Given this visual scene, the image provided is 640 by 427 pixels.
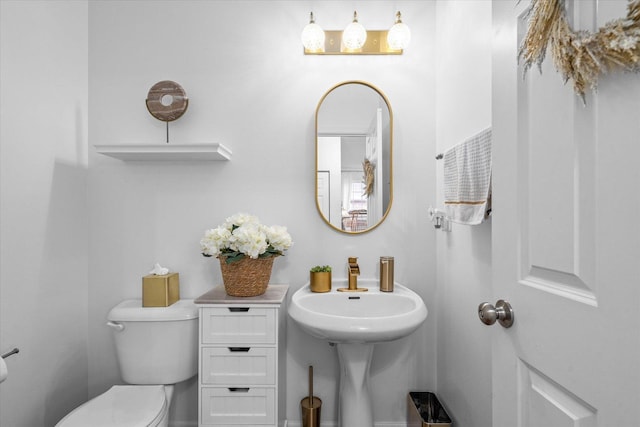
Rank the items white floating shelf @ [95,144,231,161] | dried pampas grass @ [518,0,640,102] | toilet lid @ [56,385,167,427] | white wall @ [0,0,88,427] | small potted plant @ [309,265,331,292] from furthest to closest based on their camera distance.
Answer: small potted plant @ [309,265,331,292] → white floating shelf @ [95,144,231,161] → white wall @ [0,0,88,427] → toilet lid @ [56,385,167,427] → dried pampas grass @ [518,0,640,102]

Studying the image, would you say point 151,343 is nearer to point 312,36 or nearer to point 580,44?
point 312,36

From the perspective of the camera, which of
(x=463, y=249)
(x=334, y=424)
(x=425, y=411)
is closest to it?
(x=463, y=249)

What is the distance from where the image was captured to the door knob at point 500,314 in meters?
0.82

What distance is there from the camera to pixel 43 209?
5.28 ft

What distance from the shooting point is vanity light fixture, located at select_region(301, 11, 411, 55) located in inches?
69.6

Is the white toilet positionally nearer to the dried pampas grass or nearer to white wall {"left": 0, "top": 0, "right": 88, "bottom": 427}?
white wall {"left": 0, "top": 0, "right": 88, "bottom": 427}

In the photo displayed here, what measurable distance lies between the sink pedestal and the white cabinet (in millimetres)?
329

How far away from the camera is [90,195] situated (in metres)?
1.90

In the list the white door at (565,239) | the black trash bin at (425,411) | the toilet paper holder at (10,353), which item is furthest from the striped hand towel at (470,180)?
the toilet paper holder at (10,353)

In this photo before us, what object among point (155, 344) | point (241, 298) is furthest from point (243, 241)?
point (155, 344)

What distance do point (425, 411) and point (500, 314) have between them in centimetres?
119

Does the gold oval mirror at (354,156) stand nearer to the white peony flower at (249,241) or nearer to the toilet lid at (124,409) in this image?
the white peony flower at (249,241)

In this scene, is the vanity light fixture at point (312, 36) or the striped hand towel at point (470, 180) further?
the vanity light fixture at point (312, 36)

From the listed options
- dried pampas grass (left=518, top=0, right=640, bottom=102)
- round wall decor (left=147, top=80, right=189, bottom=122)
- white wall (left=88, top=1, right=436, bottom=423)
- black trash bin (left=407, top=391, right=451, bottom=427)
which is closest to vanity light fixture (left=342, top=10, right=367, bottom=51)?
white wall (left=88, top=1, right=436, bottom=423)
